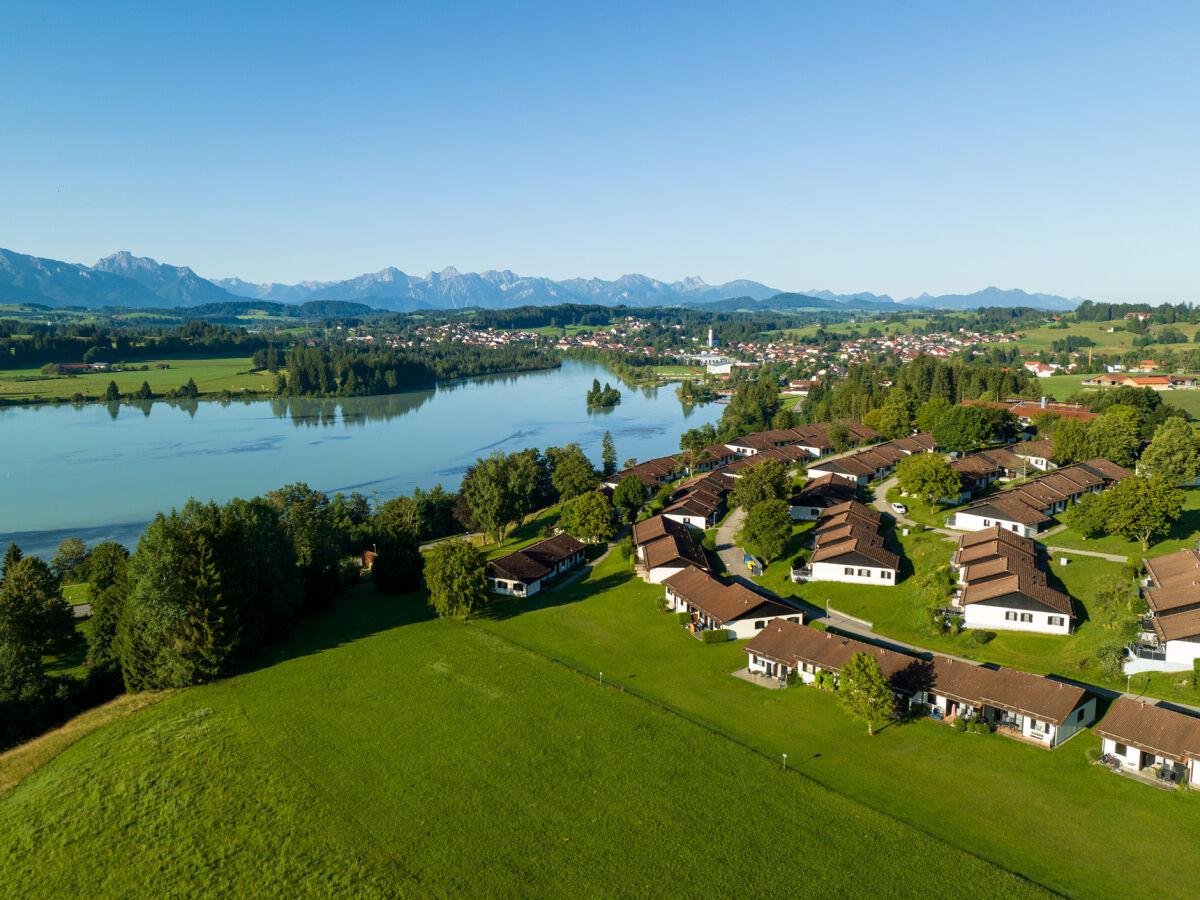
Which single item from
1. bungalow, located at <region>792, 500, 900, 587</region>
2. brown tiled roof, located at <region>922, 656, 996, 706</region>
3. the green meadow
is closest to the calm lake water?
the green meadow

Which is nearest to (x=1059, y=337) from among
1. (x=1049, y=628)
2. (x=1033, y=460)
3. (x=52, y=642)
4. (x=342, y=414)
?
(x=1033, y=460)

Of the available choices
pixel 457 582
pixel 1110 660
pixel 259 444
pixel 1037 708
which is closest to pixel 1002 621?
pixel 1110 660

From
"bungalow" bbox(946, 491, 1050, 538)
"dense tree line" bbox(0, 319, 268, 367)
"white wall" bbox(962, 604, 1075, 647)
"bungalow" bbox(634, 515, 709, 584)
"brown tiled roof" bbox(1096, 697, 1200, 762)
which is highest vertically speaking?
"dense tree line" bbox(0, 319, 268, 367)

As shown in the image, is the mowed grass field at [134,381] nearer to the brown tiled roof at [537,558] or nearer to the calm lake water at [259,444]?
the calm lake water at [259,444]

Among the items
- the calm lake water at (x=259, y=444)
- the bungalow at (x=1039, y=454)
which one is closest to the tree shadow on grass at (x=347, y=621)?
the calm lake water at (x=259, y=444)

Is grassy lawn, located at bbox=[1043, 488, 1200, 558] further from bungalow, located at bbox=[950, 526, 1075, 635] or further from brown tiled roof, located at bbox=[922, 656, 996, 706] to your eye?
brown tiled roof, located at bbox=[922, 656, 996, 706]

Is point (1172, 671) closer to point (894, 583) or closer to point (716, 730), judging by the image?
point (894, 583)
